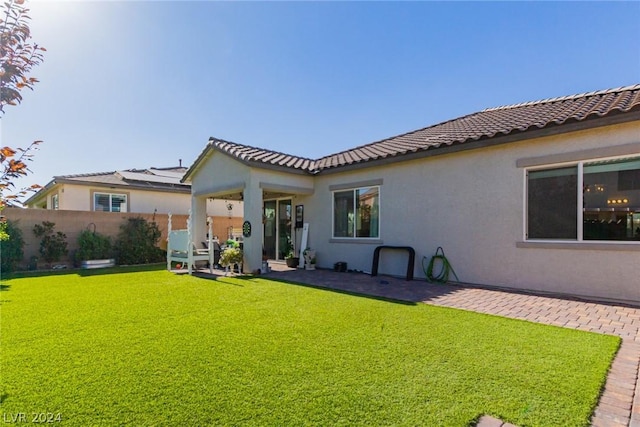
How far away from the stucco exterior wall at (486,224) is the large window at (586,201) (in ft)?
1.03

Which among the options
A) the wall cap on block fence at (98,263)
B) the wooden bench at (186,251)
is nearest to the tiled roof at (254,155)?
the wooden bench at (186,251)

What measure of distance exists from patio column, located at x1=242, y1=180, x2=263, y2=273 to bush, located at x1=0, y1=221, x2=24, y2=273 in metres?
8.24

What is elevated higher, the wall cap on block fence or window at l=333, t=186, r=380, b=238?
window at l=333, t=186, r=380, b=238

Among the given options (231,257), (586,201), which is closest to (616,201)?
(586,201)

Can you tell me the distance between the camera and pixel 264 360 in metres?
3.54

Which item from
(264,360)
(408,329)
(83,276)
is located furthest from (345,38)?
(83,276)

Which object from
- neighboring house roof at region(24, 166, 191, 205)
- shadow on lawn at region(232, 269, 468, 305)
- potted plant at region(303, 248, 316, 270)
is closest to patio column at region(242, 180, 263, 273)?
shadow on lawn at region(232, 269, 468, 305)

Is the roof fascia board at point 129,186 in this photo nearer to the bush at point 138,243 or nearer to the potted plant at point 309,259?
the bush at point 138,243

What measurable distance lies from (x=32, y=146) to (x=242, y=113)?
11.7 meters

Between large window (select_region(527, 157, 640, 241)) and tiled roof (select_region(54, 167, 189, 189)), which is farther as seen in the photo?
tiled roof (select_region(54, 167, 189, 189))

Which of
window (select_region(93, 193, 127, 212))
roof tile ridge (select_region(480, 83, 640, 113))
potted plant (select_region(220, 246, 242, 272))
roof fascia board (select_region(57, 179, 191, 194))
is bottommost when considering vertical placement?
potted plant (select_region(220, 246, 242, 272))

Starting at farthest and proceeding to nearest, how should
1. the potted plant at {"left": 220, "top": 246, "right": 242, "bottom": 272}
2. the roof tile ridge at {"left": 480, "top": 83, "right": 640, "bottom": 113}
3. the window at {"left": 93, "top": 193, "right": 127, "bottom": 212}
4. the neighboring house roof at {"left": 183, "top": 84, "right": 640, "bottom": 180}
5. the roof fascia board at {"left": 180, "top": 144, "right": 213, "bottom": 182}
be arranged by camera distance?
the window at {"left": 93, "top": 193, "right": 127, "bottom": 212}
the roof fascia board at {"left": 180, "top": 144, "right": 213, "bottom": 182}
the potted plant at {"left": 220, "top": 246, "right": 242, "bottom": 272}
the roof tile ridge at {"left": 480, "top": 83, "right": 640, "bottom": 113}
the neighboring house roof at {"left": 183, "top": 84, "right": 640, "bottom": 180}

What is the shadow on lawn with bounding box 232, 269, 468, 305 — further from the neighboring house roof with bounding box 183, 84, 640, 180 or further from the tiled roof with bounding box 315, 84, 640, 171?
the tiled roof with bounding box 315, 84, 640, 171

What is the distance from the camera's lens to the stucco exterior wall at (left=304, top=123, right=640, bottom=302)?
6488 mm
